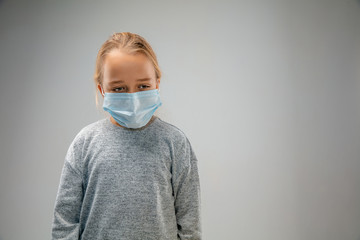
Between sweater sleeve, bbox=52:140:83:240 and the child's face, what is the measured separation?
0.24 metres

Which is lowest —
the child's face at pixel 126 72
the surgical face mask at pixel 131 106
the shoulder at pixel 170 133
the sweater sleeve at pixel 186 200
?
the sweater sleeve at pixel 186 200

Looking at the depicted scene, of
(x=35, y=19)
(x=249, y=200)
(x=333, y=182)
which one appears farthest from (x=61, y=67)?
(x=333, y=182)

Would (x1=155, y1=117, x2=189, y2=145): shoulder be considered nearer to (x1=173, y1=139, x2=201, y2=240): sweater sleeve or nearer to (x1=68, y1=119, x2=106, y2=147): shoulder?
(x1=173, y1=139, x2=201, y2=240): sweater sleeve

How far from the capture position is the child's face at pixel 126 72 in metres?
0.94

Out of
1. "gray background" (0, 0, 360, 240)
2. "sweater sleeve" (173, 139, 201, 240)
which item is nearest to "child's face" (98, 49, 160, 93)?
"sweater sleeve" (173, 139, 201, 240)

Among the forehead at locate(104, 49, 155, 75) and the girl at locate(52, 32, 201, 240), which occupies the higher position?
the forehead at locate(104, 49, 155, 75)

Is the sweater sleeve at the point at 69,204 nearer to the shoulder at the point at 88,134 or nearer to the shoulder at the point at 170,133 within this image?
the shoulder at the point at 88,134

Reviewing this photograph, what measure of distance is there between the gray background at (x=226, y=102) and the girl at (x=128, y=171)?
57 cm

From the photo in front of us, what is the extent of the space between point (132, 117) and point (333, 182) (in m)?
1.21

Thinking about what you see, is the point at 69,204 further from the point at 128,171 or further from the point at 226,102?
the point at 226,102

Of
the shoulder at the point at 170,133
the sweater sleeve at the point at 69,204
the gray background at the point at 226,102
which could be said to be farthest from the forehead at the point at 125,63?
the gray background at the point at 226,102

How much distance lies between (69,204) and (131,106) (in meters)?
0.33

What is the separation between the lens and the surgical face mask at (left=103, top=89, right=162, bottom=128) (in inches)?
37.1

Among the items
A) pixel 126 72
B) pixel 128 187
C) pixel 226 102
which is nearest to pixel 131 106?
pixel 126 72
